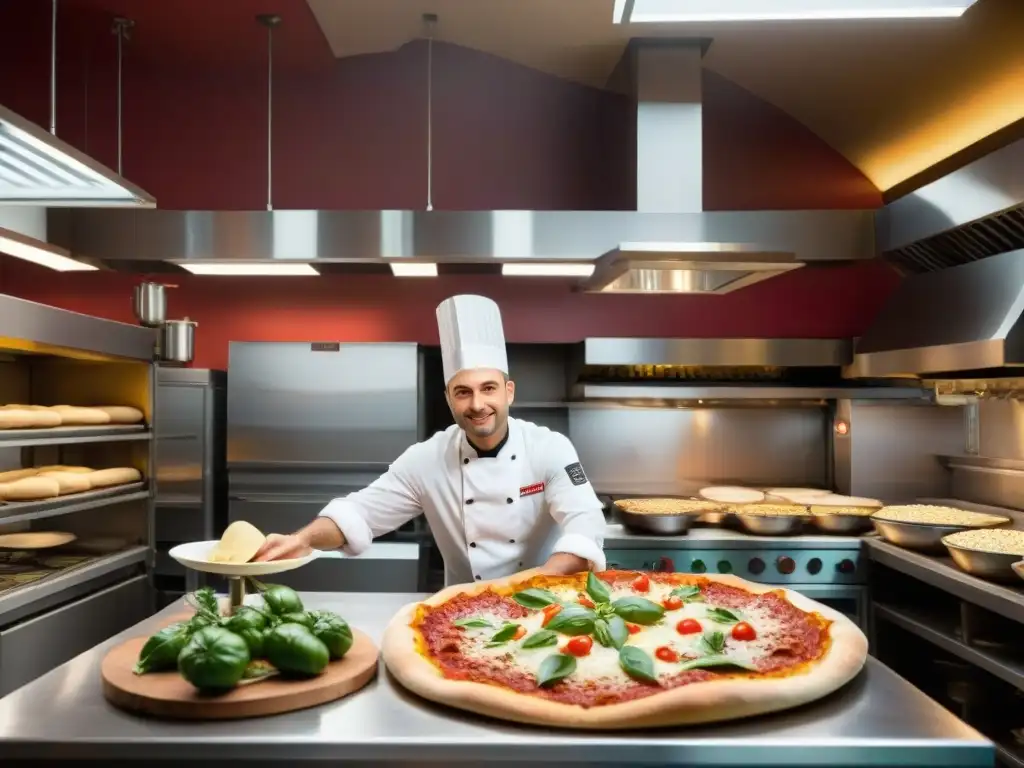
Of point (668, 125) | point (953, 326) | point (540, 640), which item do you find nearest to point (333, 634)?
point (540, 640)

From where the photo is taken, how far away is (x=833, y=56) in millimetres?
3994

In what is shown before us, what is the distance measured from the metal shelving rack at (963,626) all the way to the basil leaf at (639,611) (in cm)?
141

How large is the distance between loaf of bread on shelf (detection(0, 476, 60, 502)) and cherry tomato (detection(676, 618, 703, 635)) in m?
2.32

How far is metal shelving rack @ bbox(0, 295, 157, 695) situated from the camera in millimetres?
2818

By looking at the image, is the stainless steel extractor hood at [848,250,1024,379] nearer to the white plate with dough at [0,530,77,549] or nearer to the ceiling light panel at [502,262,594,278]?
the ceiling light panel at [502,262,594,278]

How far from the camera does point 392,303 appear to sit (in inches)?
188

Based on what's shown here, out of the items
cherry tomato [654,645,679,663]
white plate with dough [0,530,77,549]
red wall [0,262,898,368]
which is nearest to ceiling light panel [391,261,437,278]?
red wall [0,262,898,368]

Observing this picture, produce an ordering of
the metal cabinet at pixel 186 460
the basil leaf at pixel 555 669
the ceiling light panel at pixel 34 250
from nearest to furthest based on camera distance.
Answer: the basil leaf at pixel 555 669, the ceiling light panel at pixel 34 250, the metal cabinet at pixel 186 460

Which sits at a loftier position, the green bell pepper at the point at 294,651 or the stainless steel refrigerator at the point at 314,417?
the stainless steel refrigerator at the point at 314,417

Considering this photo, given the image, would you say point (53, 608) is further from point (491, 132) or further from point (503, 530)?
point (491, 132)

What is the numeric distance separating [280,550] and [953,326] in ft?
8.40

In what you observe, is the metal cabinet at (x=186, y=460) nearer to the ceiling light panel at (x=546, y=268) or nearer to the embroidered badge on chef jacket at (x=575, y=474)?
the ceiling light panel at (x=546, y=268)

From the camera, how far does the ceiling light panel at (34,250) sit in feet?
10.6

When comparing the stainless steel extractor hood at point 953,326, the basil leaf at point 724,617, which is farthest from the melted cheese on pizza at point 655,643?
the stainless steel extractor hood at point 953,326
